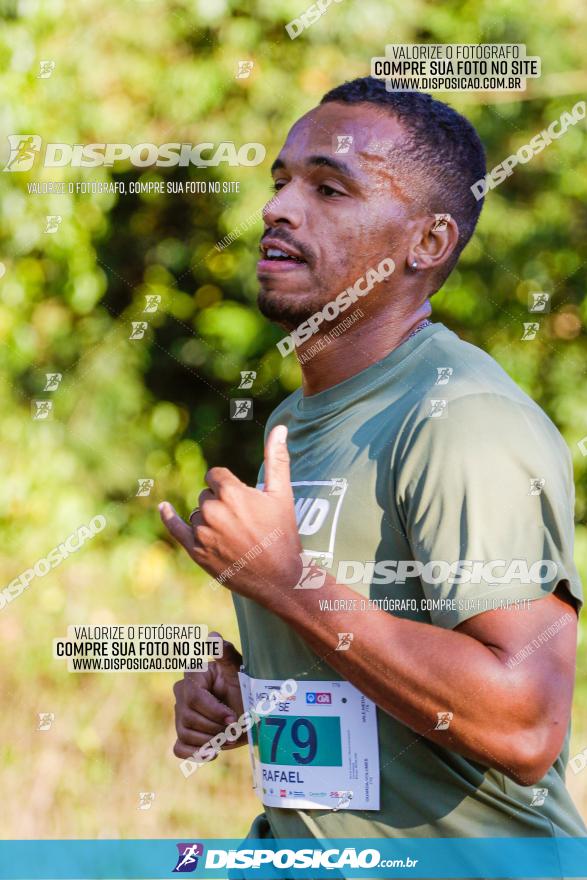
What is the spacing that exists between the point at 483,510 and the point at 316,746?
505 millimetres

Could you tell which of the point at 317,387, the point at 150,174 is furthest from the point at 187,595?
the point at 317,387

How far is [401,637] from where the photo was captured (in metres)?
1.49

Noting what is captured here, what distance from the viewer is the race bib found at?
1.67m

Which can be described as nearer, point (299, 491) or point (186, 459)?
point (299, 491)

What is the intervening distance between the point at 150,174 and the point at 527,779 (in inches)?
100

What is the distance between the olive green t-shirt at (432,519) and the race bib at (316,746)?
0.06 ft

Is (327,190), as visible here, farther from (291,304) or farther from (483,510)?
(483,510)

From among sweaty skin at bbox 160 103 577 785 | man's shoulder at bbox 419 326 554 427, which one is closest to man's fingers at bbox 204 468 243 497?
sweaty skin at bbox 160 103 577 785

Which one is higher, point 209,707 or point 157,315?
point 157,315

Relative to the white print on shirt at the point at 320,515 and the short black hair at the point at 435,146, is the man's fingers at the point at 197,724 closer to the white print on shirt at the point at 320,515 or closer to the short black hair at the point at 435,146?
the white print on shirt at the point at 320,515

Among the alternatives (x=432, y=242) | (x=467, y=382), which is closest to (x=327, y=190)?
(x=432, y=242)

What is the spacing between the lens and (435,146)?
1.95 meters

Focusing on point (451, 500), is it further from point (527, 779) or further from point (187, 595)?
point (187, 595)

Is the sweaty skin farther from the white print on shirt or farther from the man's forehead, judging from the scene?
the man's forehead
